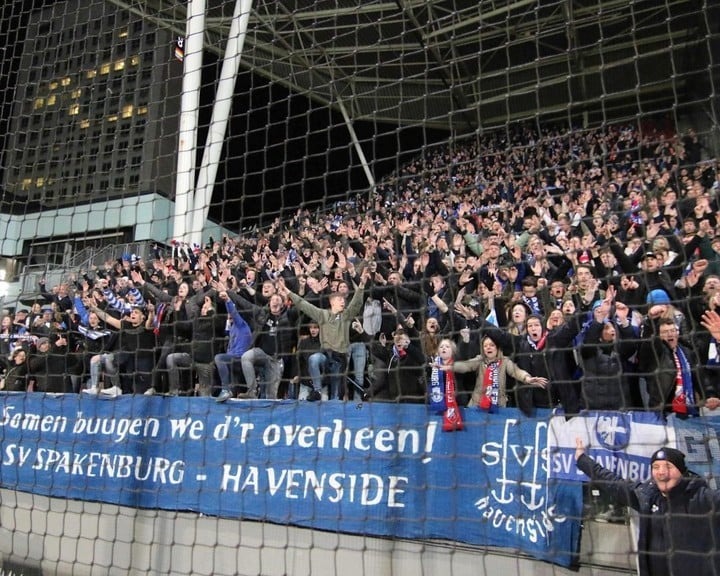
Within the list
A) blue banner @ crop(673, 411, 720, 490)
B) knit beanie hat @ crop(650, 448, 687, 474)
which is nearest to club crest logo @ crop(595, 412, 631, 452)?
blue banner @ crop(673, 411, 720, 490)

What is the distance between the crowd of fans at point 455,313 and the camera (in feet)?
11.4

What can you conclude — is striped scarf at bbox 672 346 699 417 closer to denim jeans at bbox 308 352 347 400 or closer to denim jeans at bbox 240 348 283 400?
denim jeans at bbox 308 352 347 400

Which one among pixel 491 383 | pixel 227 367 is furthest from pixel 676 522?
pixel 227 367

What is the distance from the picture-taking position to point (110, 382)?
5648 mm

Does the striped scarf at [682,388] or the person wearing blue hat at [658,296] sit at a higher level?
the person wearing blue hat at [658,296]

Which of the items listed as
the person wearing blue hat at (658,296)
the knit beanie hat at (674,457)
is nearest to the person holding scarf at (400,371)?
the person wearing blue hat at (658,296)

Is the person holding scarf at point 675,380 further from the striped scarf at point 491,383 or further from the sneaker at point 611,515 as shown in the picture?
the striped scarf at point 491,383

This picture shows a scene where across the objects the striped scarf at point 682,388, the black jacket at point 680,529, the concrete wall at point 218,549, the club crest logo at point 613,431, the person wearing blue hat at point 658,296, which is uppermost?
the person wearing blue hat at point 658,296

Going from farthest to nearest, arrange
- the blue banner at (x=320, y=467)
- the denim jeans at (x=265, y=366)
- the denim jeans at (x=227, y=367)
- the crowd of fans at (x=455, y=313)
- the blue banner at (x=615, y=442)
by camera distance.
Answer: the denim jeans at (x=227, y=367) → the denim jeans at (x=265, y=366) → the crowd of fans at (x=455, y=313) → the blue banner at (x=320, y=467) → the blue banner at (x=615, y=442)

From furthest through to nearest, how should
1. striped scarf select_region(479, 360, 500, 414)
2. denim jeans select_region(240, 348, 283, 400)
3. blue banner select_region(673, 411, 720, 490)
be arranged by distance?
denim jeans select_region(240, 348, 283, 400), striped scarf select_region(479, 360, 500, 414), blue banner select_region(673, 411, 720, 490)

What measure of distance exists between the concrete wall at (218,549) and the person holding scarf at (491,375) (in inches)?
31.9

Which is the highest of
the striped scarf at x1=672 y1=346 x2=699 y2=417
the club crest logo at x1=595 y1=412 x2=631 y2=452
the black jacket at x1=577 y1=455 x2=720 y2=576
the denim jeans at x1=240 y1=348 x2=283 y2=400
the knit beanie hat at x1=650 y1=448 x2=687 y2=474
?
the denim jeans at x1=240 y1=348 x2=283 y2=400

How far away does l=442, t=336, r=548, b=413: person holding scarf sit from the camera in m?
3.50

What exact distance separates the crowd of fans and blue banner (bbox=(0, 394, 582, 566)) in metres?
0.27
